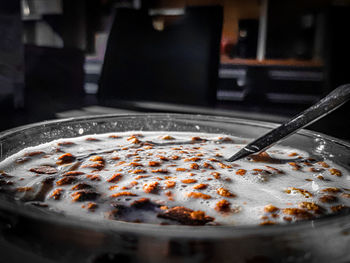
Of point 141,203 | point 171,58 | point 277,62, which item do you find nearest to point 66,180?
point 141,203

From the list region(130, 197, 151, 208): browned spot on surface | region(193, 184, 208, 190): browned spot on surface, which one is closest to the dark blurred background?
region(193, 184, 208, 190): browned spot on surface

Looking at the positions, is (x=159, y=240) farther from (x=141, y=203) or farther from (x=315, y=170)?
(x=315, y=170)

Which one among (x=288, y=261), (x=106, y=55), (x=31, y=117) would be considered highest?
(x=106, y=55)

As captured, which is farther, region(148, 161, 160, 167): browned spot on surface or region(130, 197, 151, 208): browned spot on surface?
region(148, 161, 160, 167): browned spot on surface

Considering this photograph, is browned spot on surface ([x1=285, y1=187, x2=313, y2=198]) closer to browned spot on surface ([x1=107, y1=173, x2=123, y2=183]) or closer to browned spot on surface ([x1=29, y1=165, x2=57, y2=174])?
browned spot on surface ([x1=107, y1=173, x2=123, y2=183])

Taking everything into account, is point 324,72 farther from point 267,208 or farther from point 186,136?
point 267,208

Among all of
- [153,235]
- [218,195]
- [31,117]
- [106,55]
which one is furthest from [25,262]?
[106,55]
